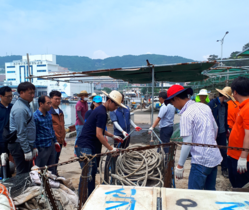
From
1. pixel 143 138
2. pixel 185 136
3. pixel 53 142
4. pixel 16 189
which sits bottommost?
pixel 143 138

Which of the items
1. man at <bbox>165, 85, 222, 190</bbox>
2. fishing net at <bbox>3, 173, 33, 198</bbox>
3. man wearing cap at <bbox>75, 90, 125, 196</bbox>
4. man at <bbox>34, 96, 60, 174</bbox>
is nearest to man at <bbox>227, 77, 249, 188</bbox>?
man at <bbox>165, 85, 222, 190</bbox>

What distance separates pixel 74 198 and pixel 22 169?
1.12 m

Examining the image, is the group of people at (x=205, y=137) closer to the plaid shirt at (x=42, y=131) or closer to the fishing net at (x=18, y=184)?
the fishing net at (x=18, y=184)

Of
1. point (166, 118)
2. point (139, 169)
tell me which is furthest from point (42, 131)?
point (166, 118)

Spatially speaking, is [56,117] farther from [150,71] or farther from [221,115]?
[221,115]

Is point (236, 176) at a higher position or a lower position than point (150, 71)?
lower

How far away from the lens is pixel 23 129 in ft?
9.67

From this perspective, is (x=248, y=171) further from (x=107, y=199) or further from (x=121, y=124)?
(x=121, y=124)

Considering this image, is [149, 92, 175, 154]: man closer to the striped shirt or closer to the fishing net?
the striped shirt

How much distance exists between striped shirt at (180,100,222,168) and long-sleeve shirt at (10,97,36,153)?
2.34 metres

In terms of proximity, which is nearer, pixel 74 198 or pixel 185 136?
pixel 185 136

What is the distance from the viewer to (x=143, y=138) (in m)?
8.62

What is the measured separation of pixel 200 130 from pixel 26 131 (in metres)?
2.57

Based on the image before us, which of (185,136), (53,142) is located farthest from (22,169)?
(185,136)
